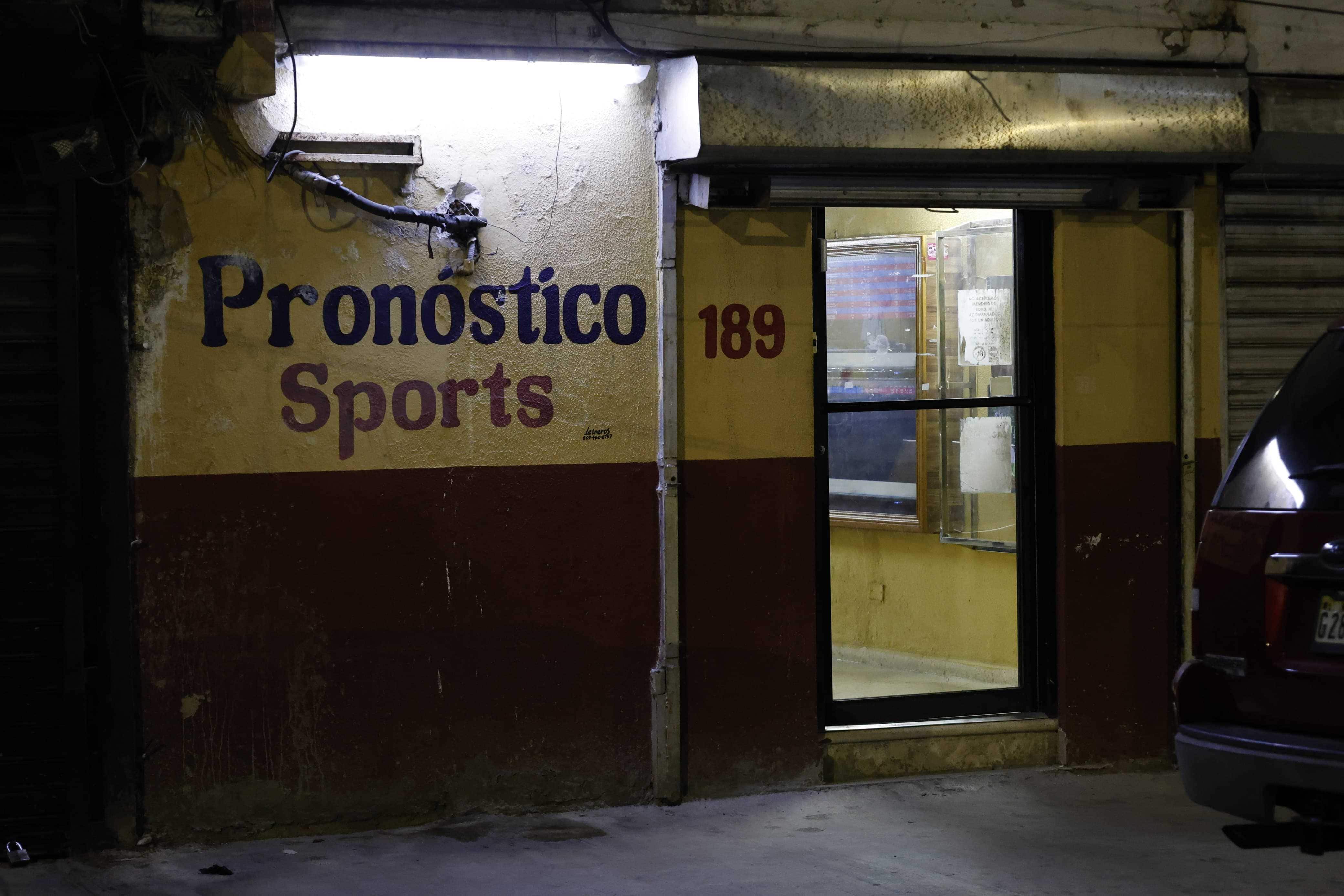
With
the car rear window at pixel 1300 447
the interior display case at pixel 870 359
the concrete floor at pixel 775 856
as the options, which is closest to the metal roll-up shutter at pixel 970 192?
the interior display case at pixel 870 359

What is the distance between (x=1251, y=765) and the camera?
165 inches

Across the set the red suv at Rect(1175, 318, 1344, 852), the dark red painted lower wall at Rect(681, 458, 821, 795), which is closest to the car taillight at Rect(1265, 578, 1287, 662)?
the red suv at Rect(1175, 318, 1344, 852)

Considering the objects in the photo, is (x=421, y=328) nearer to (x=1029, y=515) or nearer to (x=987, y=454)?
(x=987, y=454)

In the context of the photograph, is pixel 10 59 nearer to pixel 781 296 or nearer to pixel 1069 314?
pixel 781 296

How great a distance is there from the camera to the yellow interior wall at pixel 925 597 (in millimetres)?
7133

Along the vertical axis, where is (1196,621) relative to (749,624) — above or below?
above

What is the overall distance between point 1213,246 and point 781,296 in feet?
7.67

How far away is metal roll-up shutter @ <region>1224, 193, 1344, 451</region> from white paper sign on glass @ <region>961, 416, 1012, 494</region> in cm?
115

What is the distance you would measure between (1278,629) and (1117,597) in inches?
108

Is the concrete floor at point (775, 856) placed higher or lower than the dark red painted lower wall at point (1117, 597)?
lower

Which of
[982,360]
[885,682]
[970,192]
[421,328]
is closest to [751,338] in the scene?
[970,192]

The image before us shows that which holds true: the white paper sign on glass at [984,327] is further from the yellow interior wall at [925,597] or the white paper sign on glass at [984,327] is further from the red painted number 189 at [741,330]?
the red painted number 189 at [741,330]

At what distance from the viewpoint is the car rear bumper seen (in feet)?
13.3

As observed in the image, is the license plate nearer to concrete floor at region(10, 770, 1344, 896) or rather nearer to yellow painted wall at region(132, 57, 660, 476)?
concrete floor at region(10, 770, 1344, 896)
